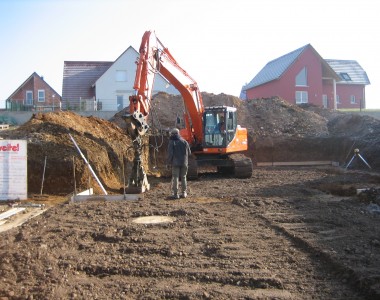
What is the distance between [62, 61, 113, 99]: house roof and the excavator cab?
27856 mm

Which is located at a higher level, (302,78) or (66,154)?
(302,78)

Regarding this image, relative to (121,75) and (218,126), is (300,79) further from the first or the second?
(218,126)

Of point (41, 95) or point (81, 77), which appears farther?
point (41, 95)

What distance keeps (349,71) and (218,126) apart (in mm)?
35333

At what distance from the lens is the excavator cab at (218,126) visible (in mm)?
16562

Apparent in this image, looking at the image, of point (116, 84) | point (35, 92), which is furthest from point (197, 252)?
point (35, 92)

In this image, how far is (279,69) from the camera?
4066 cm

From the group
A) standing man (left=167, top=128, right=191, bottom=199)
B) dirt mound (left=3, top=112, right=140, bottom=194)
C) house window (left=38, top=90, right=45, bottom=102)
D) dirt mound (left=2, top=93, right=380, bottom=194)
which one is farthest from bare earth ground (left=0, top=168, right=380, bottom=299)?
house window (left=38, top=90, right=45, bottom=102)

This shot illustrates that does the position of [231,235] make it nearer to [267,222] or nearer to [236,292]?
[267,222]

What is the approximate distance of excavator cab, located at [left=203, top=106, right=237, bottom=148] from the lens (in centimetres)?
1656

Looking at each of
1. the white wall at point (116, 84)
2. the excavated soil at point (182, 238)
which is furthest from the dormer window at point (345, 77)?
the excavated soil at point (182, 238)

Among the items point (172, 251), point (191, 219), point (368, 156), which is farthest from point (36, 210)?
point (368, 156)

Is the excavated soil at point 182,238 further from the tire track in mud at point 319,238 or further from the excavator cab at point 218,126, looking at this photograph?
the excavator cab at point 218,126

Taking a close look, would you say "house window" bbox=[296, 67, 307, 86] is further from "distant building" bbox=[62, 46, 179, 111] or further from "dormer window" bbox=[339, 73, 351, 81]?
"distant building" bbox=[62, 46, 179, 111]
